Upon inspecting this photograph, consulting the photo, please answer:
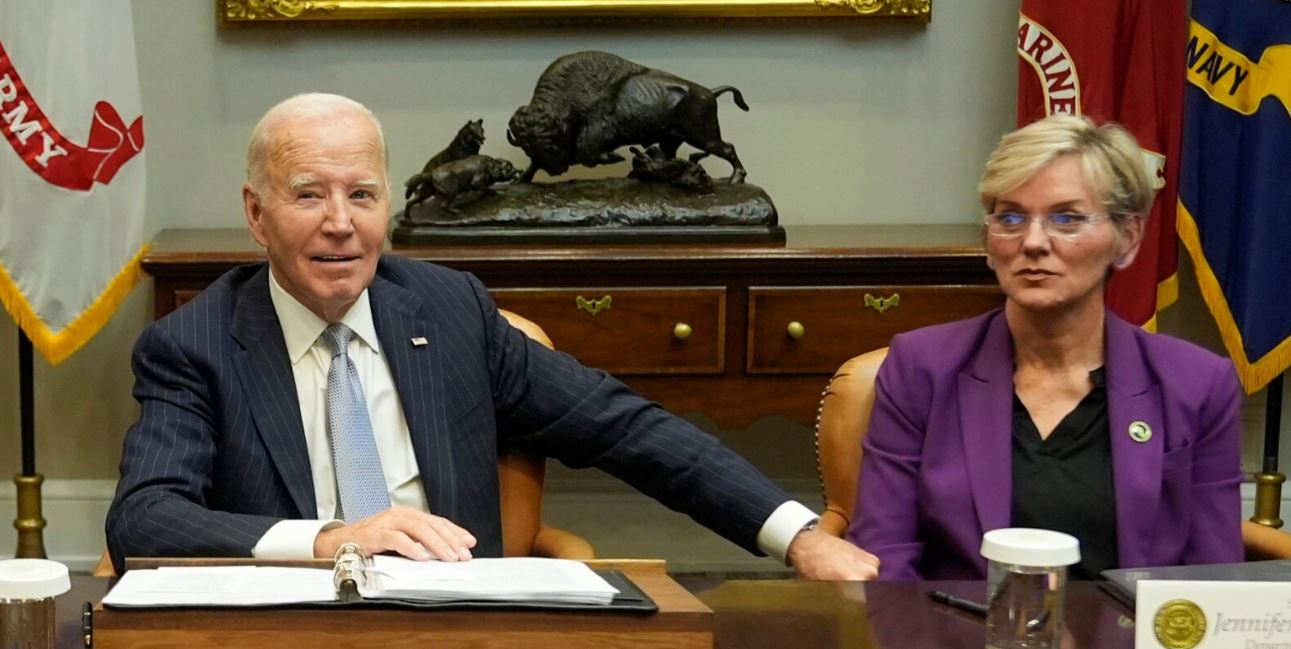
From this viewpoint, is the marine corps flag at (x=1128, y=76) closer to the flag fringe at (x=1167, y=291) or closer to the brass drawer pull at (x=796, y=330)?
the flag fringe at (x=1167, y=291)

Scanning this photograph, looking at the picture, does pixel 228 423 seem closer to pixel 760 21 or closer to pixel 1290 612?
pixel 1290 612

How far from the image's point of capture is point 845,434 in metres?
2.50

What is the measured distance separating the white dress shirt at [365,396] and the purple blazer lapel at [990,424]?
0.27 meters

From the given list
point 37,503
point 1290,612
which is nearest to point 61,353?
point 37,503

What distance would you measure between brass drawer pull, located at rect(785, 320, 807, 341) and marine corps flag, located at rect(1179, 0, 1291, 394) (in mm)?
1055

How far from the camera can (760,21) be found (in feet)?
14.1

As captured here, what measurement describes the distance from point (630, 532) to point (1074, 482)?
94.5 inches

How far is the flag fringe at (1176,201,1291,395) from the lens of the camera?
404 cm

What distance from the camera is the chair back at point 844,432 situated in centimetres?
249

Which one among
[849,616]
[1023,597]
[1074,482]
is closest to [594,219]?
[1074,482]

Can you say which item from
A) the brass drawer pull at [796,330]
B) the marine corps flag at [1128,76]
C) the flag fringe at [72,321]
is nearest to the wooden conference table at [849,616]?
the brass drawer pull at [796,330]

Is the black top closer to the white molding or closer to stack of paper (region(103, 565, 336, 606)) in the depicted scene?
stack of paper (region(103, 565, 336, 606))

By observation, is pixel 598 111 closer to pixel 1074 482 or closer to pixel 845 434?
pixel 845 434

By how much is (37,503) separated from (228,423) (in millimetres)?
2159
